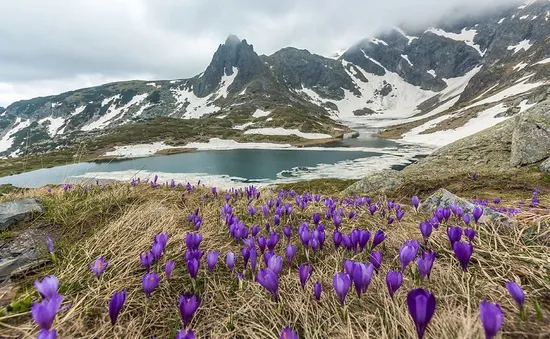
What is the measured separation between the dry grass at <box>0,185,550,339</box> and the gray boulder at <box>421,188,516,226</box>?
30cm

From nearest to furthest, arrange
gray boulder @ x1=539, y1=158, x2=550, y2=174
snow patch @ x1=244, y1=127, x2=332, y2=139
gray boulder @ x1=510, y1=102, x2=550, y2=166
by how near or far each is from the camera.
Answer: gray boulder @ x1=539, y1=158, x2=550, y2=174
gray boulder @ x1=510, y1=102, x2=550, y2=166
snow patch @ x1=244, y1=127, x2=332, y2=139

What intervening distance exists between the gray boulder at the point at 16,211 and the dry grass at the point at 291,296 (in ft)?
5.53

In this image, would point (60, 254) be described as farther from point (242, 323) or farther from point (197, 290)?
point (242, 323)

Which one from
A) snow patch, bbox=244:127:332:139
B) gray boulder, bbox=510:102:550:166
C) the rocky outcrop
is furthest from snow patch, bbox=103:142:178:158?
the rocky outcrop

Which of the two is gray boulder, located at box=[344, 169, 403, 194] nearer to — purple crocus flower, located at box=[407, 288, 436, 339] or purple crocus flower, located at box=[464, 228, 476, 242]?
purple crocus flower, located at box=[464, 228, 476, 242]

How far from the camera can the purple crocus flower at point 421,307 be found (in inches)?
53.5

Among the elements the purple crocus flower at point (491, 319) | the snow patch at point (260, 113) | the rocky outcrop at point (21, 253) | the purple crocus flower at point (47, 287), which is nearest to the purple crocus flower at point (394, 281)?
the purple crocus flower at point (491, 319)

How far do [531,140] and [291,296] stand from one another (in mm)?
16846

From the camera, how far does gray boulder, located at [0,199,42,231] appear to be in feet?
13.4

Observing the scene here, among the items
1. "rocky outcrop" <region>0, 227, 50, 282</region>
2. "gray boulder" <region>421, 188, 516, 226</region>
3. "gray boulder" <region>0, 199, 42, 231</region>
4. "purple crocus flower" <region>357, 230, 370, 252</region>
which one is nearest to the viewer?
"purple crocus flower" <region>357, 230, 370, 252</region>

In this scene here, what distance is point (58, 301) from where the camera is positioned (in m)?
1.58

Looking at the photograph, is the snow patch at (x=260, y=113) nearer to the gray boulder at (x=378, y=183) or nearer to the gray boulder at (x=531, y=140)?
the gray boulder at (x=378, y=183)

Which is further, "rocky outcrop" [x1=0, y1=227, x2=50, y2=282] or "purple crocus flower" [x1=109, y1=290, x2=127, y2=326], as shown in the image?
"rocky outcrop" [x1=0, y1=227, x2=50, y2=282]

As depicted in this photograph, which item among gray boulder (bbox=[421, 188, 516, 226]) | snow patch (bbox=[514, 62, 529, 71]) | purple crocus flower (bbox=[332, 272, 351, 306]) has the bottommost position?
gray boulder (bbox=[421, 188, 516, 226])
